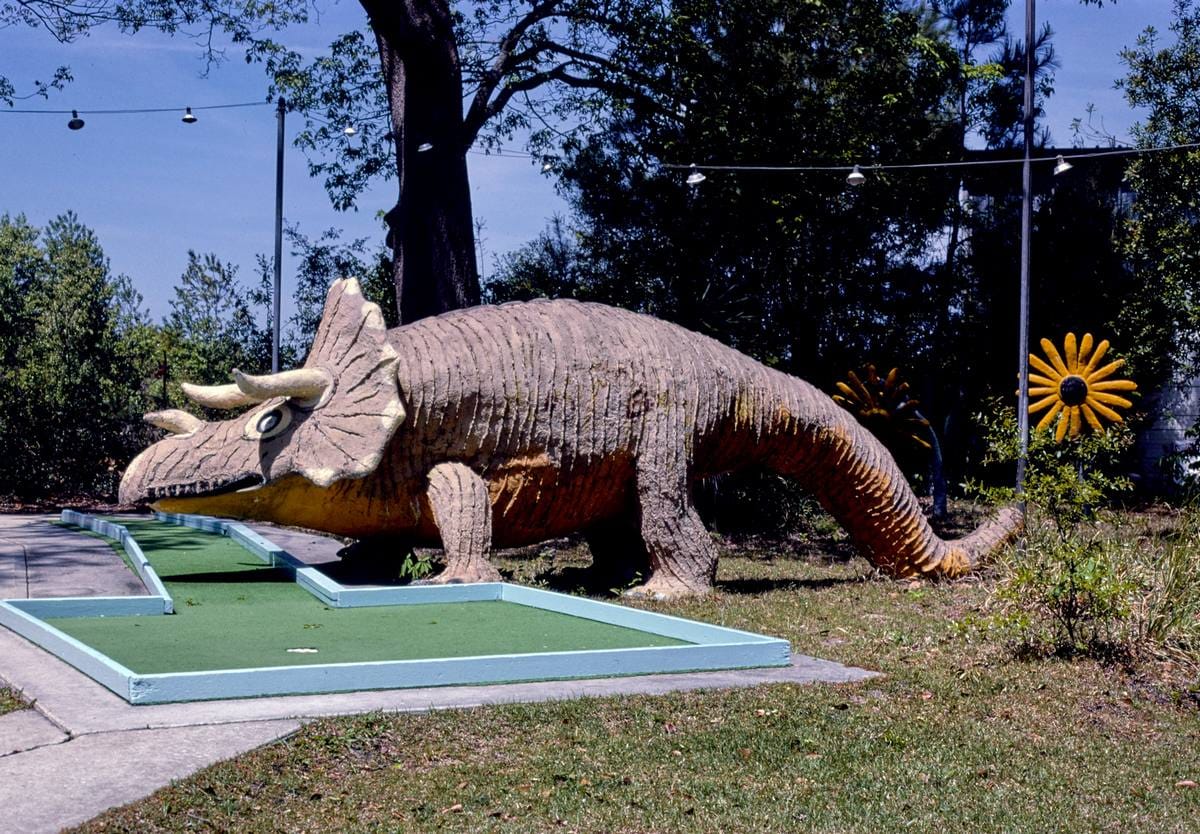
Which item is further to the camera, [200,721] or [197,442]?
[197,442]

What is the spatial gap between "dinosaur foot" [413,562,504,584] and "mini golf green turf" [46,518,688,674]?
36 centimetres

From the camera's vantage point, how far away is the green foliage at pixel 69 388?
21.3 metres

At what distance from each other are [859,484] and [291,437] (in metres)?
4.71

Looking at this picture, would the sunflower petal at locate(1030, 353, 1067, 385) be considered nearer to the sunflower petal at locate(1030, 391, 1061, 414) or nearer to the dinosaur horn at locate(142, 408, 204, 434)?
the sunflower petal at locate(1030, 391, 1061, 414)

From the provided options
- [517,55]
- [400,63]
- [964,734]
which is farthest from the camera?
[517,55]

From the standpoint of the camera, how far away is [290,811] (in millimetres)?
4680

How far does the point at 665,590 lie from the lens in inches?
397

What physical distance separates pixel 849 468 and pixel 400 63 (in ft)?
→ 26.0

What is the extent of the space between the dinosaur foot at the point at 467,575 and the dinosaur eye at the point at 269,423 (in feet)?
5.00

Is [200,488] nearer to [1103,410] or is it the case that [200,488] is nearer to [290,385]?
[290,385]

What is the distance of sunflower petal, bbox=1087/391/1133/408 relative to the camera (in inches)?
506

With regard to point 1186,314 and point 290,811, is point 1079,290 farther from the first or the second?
point 290,811

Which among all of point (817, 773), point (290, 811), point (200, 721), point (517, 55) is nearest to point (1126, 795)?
point (817, 773)

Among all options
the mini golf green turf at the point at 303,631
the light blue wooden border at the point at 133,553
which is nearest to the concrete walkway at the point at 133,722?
the mini golf green turf at the point at 303,631
